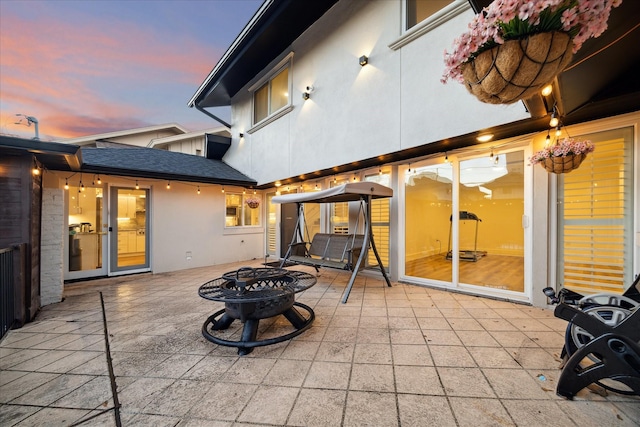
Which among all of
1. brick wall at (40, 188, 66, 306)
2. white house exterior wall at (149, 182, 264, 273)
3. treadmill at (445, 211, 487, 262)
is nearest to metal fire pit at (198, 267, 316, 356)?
brick wall at (40, 188, 66, 306)

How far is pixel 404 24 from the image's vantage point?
13.4 feet

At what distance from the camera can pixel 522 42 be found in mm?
1104

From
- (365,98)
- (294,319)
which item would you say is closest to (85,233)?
(294,319)

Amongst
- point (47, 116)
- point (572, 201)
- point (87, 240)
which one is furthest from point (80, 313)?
point (47, 116)

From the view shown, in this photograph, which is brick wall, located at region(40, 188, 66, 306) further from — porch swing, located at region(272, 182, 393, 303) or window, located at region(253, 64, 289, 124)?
window, located at region(253, 64, 289, 124)

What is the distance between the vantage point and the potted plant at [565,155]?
2.50 meters

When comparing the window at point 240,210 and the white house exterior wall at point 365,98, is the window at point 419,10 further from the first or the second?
the window at point 240,210

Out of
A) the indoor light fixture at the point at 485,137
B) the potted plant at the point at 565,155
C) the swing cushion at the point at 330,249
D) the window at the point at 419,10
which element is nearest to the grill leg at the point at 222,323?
the swing cushion at the point at 330,249

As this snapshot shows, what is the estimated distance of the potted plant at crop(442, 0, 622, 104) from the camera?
989 mm

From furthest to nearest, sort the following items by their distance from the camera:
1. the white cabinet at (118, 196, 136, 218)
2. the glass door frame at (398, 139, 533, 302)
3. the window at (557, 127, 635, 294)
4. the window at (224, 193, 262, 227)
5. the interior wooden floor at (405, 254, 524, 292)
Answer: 1. the window at (224, 193, 262, 227)
2. the white cabinet at (118, 196, 136, 218)
3. the interior wooden floor at (405, 254, 524, 292)
4. the glass door frame at (398, 139, 533, 302)
5. the window at (557, 127, 635, 294)

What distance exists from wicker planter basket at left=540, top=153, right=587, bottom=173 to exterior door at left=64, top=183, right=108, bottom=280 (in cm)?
830

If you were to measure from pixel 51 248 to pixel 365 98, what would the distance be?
6126 mm

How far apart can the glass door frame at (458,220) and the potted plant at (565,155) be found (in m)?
0.91

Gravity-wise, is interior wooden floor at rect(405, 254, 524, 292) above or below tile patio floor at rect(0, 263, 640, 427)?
above
